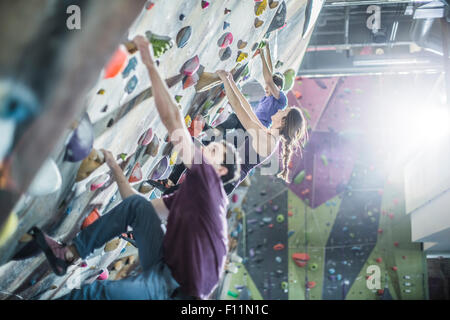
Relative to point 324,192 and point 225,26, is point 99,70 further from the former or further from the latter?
point 324,192

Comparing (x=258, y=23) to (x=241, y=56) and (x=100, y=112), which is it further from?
(x=100, y=112)

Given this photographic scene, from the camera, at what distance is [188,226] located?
4.80ft

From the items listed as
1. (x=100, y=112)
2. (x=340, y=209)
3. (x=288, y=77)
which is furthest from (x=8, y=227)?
(x=340, y=209)

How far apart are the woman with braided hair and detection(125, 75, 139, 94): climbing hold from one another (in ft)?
1.89

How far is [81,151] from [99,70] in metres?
0.35

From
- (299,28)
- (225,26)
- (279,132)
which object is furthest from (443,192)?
(225,26)

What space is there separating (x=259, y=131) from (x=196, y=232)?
2.37 ft

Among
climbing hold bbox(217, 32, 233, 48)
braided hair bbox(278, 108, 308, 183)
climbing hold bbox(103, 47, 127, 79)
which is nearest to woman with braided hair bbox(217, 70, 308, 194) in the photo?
braided hair bbox(278, 108, 308, 183)

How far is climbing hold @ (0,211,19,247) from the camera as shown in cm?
125

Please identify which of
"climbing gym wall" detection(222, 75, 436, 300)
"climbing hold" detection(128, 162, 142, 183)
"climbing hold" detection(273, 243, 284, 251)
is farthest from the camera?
"climbing hold" detection(273, 243, 284, 251)

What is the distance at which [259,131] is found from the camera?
6.69 ft

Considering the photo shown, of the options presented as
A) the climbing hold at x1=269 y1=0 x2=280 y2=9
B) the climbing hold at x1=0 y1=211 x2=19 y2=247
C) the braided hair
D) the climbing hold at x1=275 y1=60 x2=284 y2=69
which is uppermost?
the climbing hold at x1=275 y1=60 x2=284 y2=69

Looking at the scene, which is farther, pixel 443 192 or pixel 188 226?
pixel 443 192

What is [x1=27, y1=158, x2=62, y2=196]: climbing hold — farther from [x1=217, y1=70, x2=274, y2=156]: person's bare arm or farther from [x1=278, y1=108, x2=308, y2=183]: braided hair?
[x1=278, y1=108, x2=308, y2=183]: braided hair
